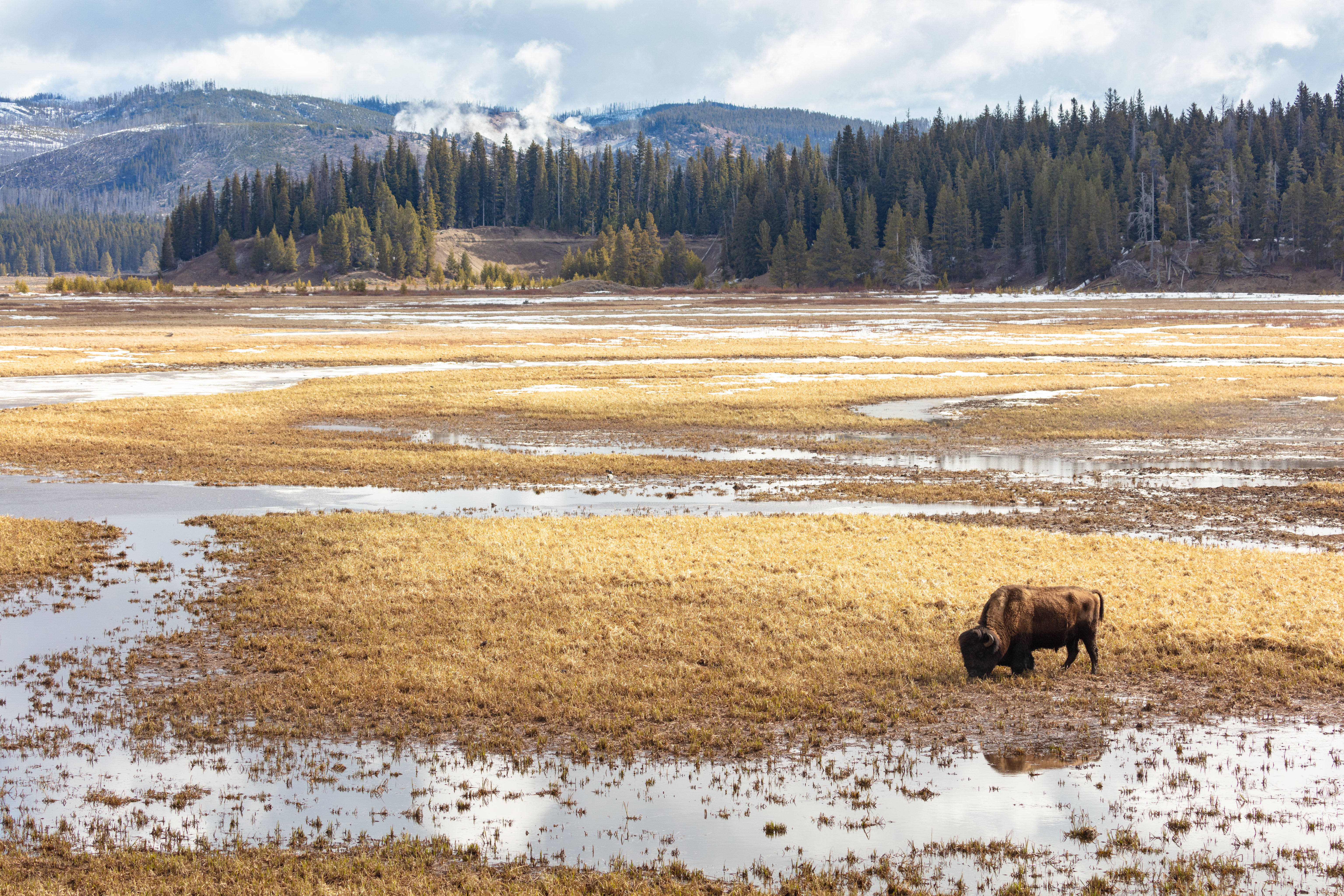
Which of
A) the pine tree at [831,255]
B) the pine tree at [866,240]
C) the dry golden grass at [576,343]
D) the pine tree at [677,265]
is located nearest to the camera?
the dry golden grass at [576,343]

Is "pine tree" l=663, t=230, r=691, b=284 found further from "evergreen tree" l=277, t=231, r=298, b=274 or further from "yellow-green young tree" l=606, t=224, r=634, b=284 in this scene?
"evergreen tree" l=277, t=231, r=298, b=274

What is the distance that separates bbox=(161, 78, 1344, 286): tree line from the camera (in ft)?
436

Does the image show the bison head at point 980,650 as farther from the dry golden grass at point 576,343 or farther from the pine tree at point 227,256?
the pine tree at point 227,256

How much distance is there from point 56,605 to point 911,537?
12.9 m

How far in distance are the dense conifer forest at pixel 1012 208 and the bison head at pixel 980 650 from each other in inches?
5172

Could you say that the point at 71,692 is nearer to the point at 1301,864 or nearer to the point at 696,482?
the point at 1301,864

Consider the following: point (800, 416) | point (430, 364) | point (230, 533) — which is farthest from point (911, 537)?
point (430, 364)

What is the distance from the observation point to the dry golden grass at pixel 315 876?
7277mm

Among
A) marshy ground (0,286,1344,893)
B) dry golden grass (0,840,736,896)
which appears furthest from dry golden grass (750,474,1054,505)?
dry golden grass (0,840,736,896)

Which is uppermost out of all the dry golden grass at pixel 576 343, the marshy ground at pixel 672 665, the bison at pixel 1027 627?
the dry golden grass at pixel 576 343

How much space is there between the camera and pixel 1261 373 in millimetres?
Result: 44438

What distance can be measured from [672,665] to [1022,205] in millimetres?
152453

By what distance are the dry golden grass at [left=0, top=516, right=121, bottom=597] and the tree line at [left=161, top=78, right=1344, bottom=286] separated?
13100 centimetres

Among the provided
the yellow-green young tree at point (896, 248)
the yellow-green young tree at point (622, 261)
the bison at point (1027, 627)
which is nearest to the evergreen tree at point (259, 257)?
the yellow-green young tree at point (622, 261)
